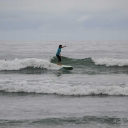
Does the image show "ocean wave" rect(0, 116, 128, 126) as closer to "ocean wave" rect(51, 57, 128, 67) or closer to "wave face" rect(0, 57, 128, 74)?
"wave face" rect(0, 57, 128, 74)

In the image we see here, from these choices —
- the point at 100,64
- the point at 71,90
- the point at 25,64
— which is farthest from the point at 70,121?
the point at 100,64

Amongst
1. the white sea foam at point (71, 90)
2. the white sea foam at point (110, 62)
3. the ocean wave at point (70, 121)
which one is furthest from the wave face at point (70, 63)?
the ocean wave at point (70, 121)

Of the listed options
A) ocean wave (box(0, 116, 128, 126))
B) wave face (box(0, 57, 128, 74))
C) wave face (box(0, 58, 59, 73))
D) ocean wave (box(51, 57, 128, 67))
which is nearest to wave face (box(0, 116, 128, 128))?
ocean wave (box(0, 116, 128, 126))

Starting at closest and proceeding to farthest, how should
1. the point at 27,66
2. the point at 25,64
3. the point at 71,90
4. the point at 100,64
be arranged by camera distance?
the point at 71,90 < the point at 27,66 < the point at 25,64 < the point at 100,64

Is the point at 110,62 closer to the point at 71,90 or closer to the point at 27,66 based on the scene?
the point at 27,66

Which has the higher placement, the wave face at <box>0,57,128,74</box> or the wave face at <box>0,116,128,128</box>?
the wave face at <box>0,57,128,74</box>

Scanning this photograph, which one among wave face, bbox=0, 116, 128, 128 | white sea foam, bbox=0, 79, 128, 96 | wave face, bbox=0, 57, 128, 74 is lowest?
wave face, bbox=0, 116, 128, 128

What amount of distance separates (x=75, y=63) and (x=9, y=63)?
6318 mm

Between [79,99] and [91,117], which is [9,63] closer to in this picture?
[79,99]

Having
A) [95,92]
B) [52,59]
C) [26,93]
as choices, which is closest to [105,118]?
[95,92]

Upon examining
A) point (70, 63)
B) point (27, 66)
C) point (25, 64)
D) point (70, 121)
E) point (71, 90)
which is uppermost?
point (70, 63)

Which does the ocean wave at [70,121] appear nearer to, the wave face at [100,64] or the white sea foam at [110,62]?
the wave face at [100,64]

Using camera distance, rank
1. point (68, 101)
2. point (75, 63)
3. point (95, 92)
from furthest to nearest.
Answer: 1. point (75, 63)
2. point (95, 92)
3. point (68, 101)

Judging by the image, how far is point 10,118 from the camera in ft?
32.2
